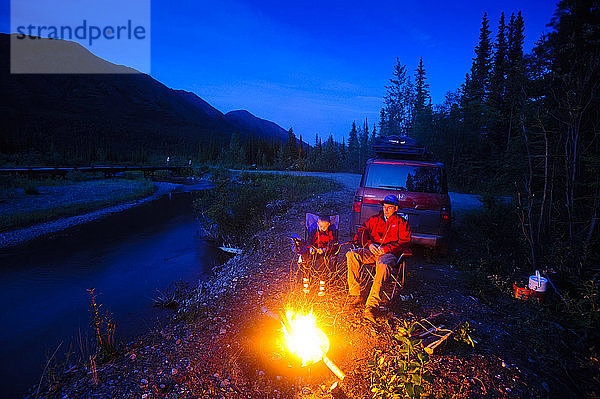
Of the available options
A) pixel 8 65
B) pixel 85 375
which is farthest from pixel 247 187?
pixel 8 65

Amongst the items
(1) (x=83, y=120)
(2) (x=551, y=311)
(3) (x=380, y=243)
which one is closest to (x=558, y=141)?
(2) (x=551, y=311)

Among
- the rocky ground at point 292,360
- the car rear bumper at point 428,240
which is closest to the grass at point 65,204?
the rocky ground at point 292,360

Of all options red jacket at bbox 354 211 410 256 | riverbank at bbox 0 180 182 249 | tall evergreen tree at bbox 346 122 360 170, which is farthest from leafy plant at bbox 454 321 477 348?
tall evergreen tree at bbox 346 122 360 170

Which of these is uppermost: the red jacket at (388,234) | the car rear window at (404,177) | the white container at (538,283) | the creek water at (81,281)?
the car rear window at (404,177)

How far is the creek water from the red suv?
4647mm

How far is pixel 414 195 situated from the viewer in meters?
5.51

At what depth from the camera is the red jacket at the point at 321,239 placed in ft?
15.7

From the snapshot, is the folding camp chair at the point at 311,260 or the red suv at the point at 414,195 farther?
the red suv at the point at 414,195

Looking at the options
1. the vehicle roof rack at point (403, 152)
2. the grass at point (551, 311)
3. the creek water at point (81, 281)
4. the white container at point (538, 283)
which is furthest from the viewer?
the vehicle roof rack at point (403, 152)

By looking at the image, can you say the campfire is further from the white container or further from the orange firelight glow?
the white container

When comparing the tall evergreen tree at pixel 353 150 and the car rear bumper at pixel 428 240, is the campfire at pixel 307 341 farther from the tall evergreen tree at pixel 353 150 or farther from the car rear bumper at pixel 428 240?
the tall evergreen tree at pixel 353 150

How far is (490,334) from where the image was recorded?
3.52m

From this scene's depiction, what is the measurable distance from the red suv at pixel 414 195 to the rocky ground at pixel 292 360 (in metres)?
0.97

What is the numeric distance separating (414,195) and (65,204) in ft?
67.6
